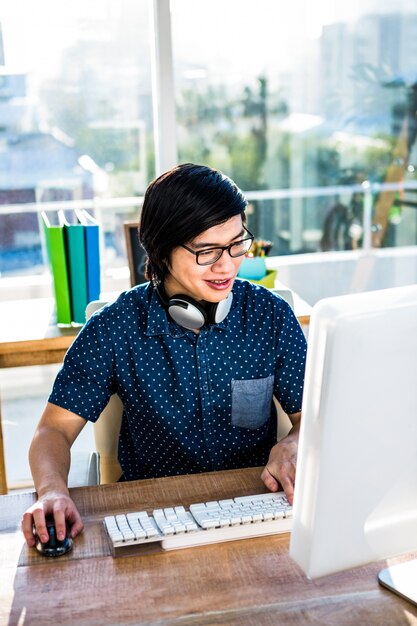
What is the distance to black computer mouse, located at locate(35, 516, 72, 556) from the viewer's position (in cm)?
124

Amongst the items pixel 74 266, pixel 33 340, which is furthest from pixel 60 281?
pixel 33 340

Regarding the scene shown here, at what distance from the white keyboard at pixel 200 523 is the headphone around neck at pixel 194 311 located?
39cm

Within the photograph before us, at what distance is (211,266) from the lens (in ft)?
5.17

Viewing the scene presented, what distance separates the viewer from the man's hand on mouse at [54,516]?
49.9 inches

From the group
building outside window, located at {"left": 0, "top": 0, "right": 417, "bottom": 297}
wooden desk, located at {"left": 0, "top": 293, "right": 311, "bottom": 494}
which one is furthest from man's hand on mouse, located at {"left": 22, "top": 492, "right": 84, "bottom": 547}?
building outside window, located at {"left": 0, "top": 0, "right": 417, "bottom": 297}

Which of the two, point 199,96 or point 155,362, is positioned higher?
point 199,96

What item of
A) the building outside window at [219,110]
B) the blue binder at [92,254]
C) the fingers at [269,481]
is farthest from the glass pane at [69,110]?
the fingers at [269,481]

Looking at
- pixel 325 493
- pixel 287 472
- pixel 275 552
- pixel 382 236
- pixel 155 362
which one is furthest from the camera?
pixel 382 236

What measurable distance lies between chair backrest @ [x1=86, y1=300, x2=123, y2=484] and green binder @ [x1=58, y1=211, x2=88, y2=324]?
582mm

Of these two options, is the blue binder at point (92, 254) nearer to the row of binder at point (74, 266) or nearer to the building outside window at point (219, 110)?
the row of binder at point (74, 266)

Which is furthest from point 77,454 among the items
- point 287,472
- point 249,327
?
point 287,472

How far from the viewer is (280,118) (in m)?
3.07

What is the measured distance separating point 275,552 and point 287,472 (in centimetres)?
19

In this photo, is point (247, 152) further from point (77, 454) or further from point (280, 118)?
point (77, 454)
